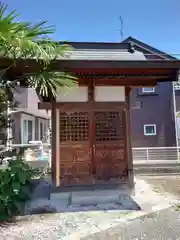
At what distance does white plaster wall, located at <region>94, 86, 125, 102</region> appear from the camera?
5660 millimetres

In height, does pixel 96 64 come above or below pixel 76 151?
above

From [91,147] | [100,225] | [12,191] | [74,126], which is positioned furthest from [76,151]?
[100,225]

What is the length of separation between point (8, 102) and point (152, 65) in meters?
3.31

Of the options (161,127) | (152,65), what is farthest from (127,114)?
(161,127)

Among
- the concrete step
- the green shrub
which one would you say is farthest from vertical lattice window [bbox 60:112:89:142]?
the concrete step

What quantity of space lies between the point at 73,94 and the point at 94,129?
1022mm

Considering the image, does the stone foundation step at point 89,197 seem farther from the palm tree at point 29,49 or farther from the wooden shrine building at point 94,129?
the palm tree at point 29,49

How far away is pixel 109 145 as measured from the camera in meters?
5.68

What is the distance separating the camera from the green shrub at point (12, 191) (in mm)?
4242

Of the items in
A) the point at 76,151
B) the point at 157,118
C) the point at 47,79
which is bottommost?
the point at 76,151

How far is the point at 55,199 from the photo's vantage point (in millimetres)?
5137

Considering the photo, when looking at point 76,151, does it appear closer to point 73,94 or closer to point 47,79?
point 73,94

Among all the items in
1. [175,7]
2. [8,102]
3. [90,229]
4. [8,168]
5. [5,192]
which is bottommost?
[90,229]

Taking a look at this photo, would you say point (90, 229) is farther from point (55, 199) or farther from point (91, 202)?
point (55, 199)
